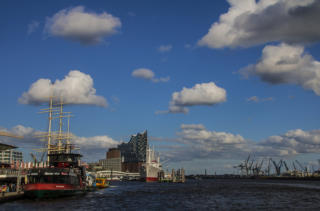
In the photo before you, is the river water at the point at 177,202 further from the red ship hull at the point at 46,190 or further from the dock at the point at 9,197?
the red ship hull at the point at 46,190

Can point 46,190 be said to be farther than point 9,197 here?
Yes

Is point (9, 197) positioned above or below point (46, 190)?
below

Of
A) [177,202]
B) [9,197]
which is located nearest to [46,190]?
[9,197]

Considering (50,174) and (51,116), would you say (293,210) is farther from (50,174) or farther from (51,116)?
(51,116)

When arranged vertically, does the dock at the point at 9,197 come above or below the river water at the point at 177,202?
above

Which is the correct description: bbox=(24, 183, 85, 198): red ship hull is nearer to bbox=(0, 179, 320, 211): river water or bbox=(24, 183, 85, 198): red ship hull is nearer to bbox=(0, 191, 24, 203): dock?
bbox=(0, 179, 320, 211): river water

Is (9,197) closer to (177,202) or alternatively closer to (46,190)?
(46,190)

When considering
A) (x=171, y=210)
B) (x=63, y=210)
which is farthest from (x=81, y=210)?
(x=171, y=210)

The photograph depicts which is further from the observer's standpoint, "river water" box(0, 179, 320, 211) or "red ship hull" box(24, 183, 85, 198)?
"red ship hull" box(24, 183, 85, 198)

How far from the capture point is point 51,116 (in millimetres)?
131750

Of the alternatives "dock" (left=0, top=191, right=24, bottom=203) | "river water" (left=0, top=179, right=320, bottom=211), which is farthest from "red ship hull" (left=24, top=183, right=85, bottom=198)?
"dock" (left=0, top=191, right=24, bottom=203)

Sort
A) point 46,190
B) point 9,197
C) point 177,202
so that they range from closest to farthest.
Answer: point 9,197
point 46,190
point 177,202

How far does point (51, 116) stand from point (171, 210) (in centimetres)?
9488

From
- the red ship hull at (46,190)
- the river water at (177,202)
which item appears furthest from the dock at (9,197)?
the red ship hull at (46,190)
